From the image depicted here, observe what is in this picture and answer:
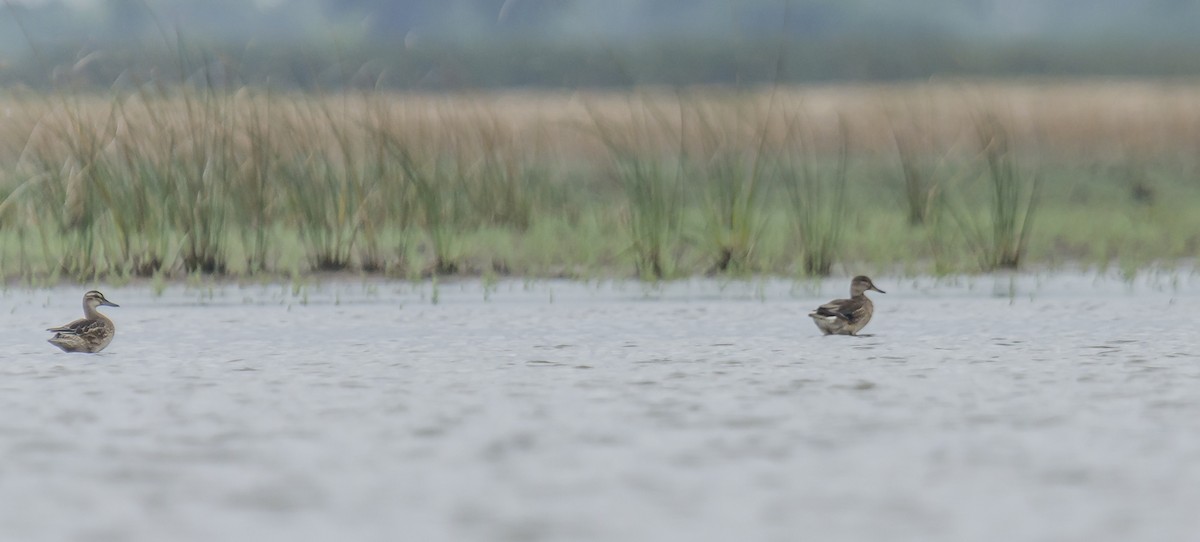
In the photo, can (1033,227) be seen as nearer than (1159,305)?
No

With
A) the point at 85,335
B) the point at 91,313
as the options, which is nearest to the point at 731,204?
the point at 91,313

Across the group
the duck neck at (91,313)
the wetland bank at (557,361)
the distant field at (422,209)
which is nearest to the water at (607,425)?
the wetland bank at (557,361)

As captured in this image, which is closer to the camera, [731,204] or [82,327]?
[82,327]

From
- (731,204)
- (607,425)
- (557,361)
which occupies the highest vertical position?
(731,204)

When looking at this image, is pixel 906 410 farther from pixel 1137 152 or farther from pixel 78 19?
pixel 78 19

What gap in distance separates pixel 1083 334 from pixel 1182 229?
16.2ft

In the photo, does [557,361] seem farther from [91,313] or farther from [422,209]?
[422,209]

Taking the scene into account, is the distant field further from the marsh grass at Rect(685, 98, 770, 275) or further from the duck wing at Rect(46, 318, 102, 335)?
the duck wing at Rect(46, 318, 102, 335)

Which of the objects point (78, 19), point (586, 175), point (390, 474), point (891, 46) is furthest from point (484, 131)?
point (78, 19)

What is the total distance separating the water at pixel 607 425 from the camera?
338 centimetres

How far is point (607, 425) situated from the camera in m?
4.38

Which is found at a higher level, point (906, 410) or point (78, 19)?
point (78, 19)

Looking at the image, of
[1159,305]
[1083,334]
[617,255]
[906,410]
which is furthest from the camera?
[617,255]

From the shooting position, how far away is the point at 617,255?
892 centimetres
